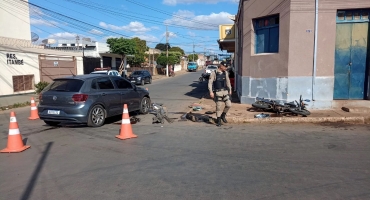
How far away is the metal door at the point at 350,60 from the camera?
10422mm

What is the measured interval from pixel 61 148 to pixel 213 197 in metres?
4.05

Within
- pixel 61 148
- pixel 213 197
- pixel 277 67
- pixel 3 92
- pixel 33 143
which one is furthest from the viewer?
pixel 3 92

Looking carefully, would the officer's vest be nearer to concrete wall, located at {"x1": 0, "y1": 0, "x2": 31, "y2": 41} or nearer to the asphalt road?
the asphalt road

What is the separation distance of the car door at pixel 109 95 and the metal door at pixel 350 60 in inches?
293

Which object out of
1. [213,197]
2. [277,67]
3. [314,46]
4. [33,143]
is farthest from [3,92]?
[213,197]

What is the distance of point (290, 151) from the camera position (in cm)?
610

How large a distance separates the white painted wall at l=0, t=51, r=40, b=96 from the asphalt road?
12.9 m

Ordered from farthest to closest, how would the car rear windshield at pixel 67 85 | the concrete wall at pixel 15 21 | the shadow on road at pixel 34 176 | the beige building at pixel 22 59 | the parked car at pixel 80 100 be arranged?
1. the concrete wall at pixel 15 21
2. the beige building at pixel 22 59
3. the car rear windshield at pixel 67 85
4. the parked car at pixel 80 100
5. the shadow on road at pixel 34 176

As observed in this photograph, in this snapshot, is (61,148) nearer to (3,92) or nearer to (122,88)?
(122,88)

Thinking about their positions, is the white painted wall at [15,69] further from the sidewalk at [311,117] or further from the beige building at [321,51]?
the beige building at [321,51]

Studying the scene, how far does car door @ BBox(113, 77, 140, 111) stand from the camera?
1018 centimetres

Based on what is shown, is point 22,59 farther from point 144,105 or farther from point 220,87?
point 220,87

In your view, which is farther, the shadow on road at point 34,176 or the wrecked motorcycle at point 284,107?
the wrecked motorcycle at point 284,107

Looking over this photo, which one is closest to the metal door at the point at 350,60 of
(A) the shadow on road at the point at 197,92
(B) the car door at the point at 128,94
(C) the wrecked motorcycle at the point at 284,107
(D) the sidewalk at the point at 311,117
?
(D) the sidewalk at the point at 311,117
